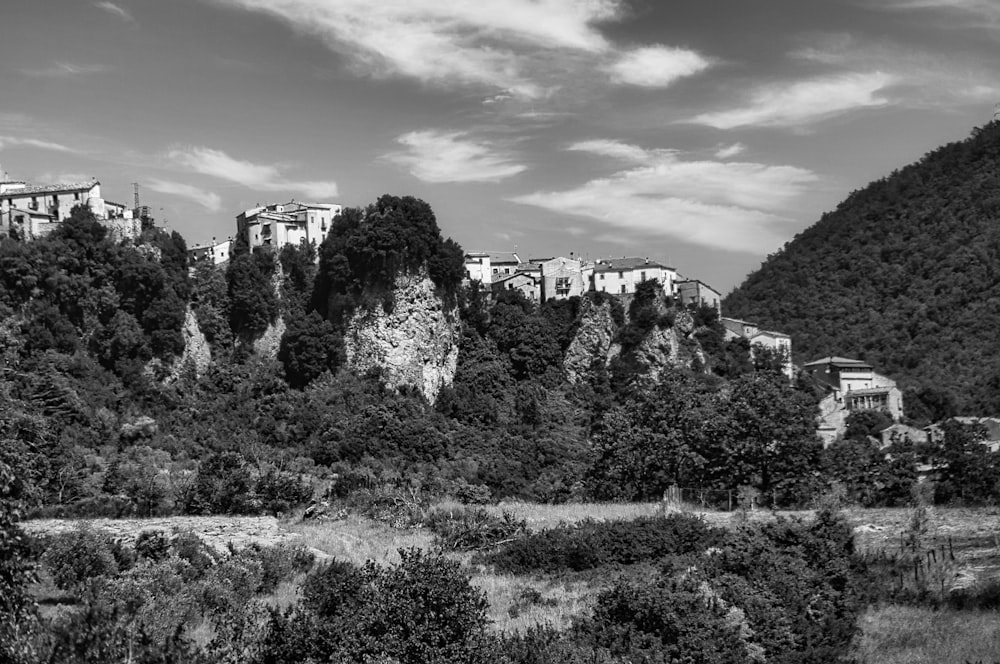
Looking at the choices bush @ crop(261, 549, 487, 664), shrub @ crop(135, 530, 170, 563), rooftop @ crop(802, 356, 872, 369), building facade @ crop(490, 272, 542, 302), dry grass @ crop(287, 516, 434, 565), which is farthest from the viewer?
rooftop @ crop(802, 356, 872, 369)

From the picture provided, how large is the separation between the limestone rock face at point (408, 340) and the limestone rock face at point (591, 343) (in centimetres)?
910

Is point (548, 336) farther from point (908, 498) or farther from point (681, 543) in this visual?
point (681, 543)

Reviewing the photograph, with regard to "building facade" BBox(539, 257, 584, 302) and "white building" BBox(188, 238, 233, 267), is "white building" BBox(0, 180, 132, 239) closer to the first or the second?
"white building" BBox(188, 238, 233, 267)

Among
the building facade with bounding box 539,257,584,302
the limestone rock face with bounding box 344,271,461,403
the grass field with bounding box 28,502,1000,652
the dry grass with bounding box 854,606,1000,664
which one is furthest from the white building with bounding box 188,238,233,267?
the dry grass with bounding box 854,606,1000,664

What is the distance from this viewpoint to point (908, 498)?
24.9 meters

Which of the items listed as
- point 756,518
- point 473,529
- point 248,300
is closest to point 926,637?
point 756,518

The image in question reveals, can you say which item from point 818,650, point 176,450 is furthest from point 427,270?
point 818,650

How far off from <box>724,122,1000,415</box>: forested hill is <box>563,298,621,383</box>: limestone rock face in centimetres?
2556

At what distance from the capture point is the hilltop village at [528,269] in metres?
61.2

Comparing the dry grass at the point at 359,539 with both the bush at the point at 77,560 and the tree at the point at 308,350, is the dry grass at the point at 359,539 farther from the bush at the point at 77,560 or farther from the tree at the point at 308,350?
the tree at the point at 308,350

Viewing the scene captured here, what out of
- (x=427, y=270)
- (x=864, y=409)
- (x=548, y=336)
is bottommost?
(x=864, y=409)

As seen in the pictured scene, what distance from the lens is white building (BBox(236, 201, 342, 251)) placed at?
221 ft

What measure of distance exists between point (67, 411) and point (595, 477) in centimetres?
2652


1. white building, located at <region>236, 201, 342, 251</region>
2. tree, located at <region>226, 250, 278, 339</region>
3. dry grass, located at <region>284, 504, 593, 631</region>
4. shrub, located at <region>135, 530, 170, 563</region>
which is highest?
white building, located at <region>236, 201, 342, 251</region>
